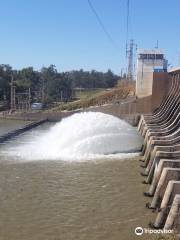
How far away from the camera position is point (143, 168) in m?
18.0

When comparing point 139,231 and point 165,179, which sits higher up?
point 165,179

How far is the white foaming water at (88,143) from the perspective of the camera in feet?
67.7

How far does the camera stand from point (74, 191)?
14.0 m

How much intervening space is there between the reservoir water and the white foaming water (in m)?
0.05

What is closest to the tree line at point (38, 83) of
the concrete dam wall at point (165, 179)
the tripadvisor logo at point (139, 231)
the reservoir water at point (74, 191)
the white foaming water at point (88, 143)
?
the white foaming water at point (88, 143)

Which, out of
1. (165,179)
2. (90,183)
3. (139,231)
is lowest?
(90,183)

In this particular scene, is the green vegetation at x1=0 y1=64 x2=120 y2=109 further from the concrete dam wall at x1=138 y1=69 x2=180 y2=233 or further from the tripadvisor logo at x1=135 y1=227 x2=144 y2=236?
the tripadvisor logo at x1=135 y1=227 x2=144 y2=236

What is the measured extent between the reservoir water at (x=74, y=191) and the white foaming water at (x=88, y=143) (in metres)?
0.05

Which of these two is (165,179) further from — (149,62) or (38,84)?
(38,84)

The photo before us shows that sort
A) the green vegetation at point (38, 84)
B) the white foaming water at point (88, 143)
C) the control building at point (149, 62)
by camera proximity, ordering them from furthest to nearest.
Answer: the green vegetation at point (38, 84) < the control building at point (149, 62) < the white foaming water at point (88, 143)

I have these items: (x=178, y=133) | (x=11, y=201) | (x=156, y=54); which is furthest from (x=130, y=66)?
(x=11, y=201)

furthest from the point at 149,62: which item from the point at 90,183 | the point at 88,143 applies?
the point at 90,183

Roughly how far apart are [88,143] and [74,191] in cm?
731

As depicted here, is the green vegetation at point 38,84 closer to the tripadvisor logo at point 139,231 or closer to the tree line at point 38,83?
the tree line at point 38,83
